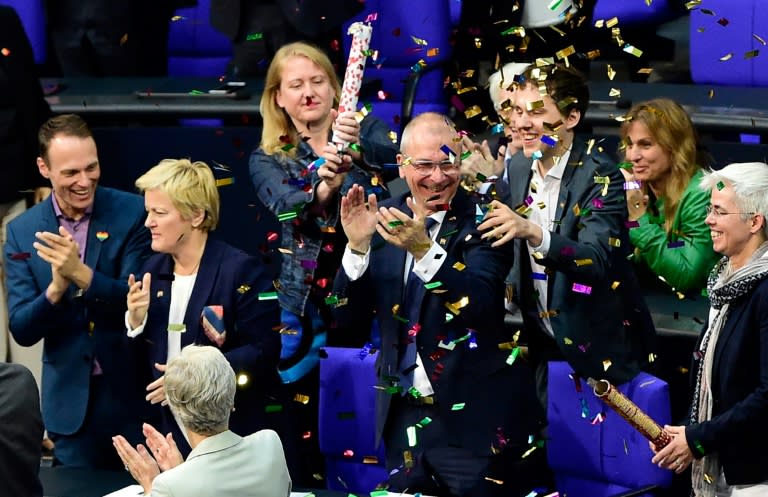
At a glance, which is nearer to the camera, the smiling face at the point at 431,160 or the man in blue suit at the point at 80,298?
the smiling face at the point at 431,160

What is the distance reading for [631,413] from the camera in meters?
4.43

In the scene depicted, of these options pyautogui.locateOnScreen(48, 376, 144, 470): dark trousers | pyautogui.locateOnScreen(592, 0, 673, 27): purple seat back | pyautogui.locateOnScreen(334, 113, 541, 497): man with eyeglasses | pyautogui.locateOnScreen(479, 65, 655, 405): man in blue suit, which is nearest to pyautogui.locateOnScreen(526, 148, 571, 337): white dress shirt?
pyautogui.locateOnScreen(479, 65, 655, 405): man in blue suit

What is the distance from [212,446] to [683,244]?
1944mm

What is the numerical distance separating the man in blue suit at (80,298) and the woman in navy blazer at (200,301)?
208mm

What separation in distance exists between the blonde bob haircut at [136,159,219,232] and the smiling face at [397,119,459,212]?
82 centimetres

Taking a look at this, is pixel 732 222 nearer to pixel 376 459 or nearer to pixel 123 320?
pixel 376 459

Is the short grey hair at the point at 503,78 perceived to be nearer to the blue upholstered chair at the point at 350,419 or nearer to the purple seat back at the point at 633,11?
the blue upholstered chair at the point at 350,419

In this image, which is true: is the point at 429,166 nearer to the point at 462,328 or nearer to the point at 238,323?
the point at 462,328

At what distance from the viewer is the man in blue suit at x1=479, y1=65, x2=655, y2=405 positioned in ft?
15.8

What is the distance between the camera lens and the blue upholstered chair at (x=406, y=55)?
21.5 ft

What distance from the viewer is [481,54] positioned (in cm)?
672

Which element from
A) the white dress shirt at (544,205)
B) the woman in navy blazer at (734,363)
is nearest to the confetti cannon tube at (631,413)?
the woman in navy blazer at (734,363)

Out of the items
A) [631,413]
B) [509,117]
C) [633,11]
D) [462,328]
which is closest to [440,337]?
[462,328]

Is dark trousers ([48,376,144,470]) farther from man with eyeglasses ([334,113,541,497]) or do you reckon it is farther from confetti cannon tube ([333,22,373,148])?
confetti cannon tube ([333,22,373,148])
